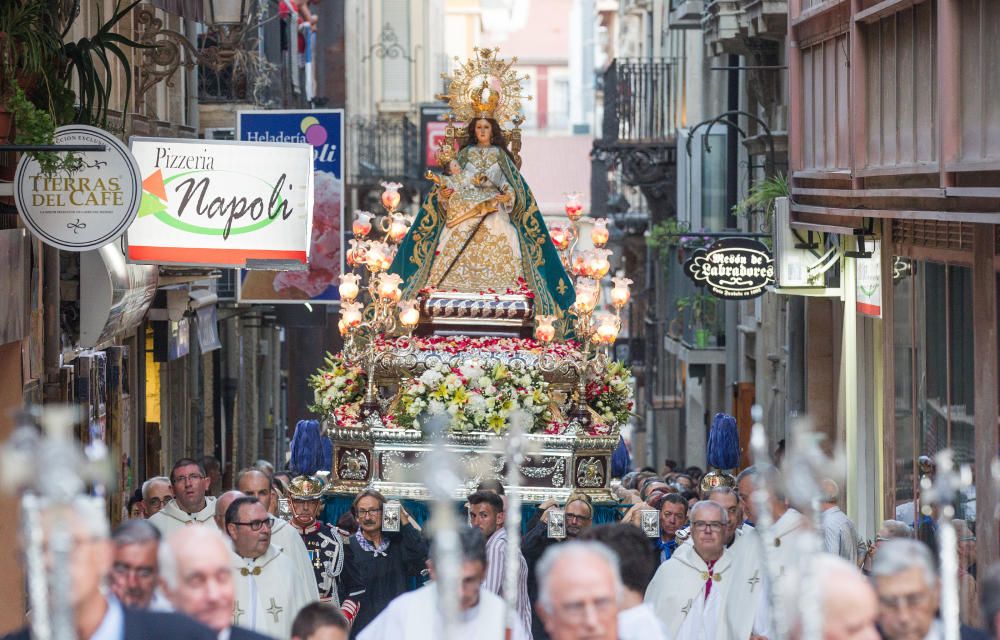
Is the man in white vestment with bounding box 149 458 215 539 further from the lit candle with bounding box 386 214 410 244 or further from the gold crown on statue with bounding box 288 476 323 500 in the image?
the lit candle with bounding box 386 214 410 244

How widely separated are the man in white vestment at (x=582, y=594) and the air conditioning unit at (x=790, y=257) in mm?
11901

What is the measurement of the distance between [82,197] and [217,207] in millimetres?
2031

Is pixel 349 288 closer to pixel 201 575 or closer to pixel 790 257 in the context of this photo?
pixel 790 257

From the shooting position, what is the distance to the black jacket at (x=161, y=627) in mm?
5906

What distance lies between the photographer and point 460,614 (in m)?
7.97

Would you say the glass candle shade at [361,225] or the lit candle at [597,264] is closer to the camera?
the lit candle at [597,264]

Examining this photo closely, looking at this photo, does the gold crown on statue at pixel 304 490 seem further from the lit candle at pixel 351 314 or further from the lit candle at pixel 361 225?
the lit candle at pixel 361 225

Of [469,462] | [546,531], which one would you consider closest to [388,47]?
[469,462]

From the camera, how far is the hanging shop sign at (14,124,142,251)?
1223cm

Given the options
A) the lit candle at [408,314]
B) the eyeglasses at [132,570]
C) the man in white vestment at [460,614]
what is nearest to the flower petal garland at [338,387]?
the lit candle at [408,314]

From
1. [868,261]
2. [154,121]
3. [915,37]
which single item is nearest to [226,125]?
[154,121]

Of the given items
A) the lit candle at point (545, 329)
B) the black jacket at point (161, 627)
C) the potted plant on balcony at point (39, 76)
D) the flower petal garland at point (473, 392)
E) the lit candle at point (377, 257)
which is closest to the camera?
the black jacket at point (161, 627)

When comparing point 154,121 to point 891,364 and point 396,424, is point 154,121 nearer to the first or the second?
point 396,424

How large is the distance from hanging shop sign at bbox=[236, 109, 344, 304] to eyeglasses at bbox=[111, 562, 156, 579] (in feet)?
A: 43.6
